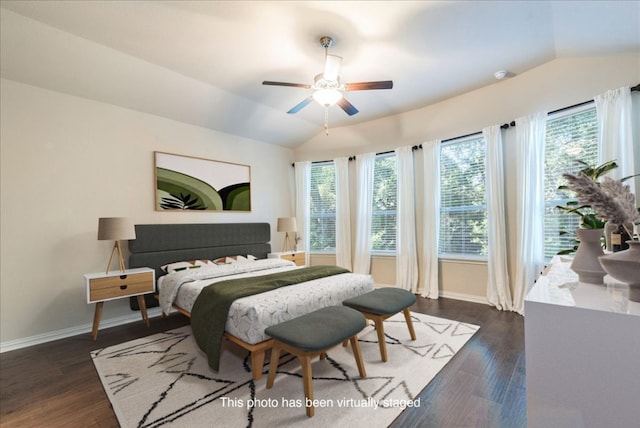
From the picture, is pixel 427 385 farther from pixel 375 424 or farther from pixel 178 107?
pixel 178 107

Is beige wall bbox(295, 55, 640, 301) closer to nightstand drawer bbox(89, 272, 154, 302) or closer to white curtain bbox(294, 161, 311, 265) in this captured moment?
white curtain bbox(294, 161, 311, 265)

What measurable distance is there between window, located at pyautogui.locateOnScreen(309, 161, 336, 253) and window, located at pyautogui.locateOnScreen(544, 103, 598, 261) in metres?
3.31

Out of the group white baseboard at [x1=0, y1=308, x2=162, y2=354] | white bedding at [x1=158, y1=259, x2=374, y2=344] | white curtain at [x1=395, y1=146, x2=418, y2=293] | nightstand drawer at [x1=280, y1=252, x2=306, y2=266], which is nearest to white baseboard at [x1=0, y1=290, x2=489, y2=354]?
white baseboard at [x1=0, y1=308, x2=162, y2=354]

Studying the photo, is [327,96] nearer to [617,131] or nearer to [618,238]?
[618,238]

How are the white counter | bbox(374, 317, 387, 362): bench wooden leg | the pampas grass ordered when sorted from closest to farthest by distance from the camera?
the white counter
the pampas grass
bbox(374, 317, 387, 362): bench wooden leg

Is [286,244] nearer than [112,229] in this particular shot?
No

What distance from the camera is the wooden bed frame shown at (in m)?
3.63

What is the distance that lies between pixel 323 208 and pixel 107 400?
4271 millimetres

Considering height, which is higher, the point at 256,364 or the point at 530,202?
the point at 530,202

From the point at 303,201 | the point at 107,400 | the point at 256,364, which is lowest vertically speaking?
the point at 107,400

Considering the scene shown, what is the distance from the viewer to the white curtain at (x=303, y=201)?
5691mm

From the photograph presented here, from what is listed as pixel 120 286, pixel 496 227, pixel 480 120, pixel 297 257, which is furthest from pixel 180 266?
pixel 480 120

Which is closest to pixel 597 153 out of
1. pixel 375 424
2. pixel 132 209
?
pixel 375 424

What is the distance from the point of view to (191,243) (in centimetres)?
410
